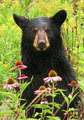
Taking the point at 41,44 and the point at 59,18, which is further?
the point at 59,18

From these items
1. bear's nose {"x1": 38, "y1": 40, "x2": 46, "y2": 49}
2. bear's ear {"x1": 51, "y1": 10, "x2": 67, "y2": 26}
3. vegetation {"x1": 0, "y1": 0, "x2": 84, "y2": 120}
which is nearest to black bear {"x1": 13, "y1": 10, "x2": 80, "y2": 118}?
bear's ear {"x1": 51, "y1": 10, "x2": 67, "y2": 26}

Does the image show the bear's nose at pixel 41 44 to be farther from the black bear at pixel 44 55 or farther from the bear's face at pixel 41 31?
the black bear at pixel 44 55

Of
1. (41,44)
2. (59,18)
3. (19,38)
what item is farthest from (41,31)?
(19,38)

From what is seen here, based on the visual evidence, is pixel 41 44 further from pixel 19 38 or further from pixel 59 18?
pixel 19 38

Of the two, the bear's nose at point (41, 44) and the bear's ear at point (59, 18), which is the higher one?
the bear's ear at point (59, 18)

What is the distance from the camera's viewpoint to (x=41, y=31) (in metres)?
6.04

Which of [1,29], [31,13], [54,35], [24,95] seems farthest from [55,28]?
[31,13]

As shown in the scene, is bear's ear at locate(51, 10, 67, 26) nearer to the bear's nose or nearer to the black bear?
the black bear

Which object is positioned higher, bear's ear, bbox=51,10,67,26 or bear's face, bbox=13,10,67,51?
bear's ear, bbox=51,10,67,26

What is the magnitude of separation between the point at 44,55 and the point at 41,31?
38 centimetres

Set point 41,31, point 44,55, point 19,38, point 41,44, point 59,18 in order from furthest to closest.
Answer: point 19,38, point 59,18, point 44,55, point 41,31, point 41,44

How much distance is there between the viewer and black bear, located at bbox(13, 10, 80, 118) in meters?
6.04

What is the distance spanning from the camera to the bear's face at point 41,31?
19.3 feet

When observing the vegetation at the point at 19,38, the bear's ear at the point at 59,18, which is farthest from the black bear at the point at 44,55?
the vegetation at the point at 19,38
